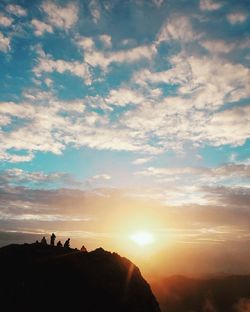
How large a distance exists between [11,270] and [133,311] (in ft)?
87.3

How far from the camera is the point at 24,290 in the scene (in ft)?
216

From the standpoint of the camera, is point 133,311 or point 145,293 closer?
point 133,311

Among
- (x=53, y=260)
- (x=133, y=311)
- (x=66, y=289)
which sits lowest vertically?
(x=133, y=311)

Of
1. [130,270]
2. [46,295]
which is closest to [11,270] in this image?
[46,295]

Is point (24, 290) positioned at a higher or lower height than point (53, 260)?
lower

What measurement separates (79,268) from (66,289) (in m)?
6.78

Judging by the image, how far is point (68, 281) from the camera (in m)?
68.6

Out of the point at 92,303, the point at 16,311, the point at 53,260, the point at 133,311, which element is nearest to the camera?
the point at 16,311

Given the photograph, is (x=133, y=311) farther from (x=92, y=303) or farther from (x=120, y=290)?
(x=92, y=303)

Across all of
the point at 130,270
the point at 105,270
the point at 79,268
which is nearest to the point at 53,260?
the point at 79,268

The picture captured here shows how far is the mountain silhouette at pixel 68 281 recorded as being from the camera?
6400 centimetres

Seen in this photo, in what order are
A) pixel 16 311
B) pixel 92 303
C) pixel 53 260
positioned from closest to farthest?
1. pixel 16 311
2. pixel 92 303
3. pixel 53 260

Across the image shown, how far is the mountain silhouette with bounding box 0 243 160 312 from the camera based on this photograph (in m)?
64.0

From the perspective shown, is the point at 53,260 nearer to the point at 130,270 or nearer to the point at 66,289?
the point at 66,289
